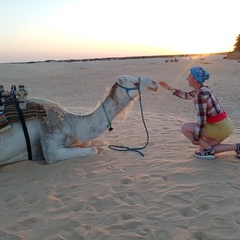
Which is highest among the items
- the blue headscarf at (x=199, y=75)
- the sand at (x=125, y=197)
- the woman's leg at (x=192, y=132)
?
the blue headscarf at (x=199, y=75)

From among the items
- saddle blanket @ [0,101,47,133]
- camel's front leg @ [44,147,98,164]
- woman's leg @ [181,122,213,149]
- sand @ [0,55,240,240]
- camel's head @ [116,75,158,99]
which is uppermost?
camel's head @ [116,75,158,99]

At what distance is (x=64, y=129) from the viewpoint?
558cm

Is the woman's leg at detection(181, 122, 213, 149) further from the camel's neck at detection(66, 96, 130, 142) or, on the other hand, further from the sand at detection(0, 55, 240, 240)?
the camel's neck at detection(66, 96, 130, 142)

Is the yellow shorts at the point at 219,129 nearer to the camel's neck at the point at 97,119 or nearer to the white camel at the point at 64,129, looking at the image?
the white camel at the point at 64,129

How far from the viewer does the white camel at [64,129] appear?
534cm

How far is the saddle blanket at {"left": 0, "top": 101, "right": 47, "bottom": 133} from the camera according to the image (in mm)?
5172

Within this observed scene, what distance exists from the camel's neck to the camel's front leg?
230 mm

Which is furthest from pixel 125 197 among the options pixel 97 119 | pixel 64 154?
pixel 97 119

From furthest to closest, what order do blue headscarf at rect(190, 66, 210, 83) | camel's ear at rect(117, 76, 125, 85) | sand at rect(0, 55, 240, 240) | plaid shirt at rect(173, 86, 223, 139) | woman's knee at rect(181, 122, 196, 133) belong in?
camel's ear at rect(117, 76, 125, 85)
woman's knee at rect(181, 122, 196, 133)
blue headscarf at rect(190, 66, 210, 83)
plaid shirt at rect(173, 86, 223, 139)
sand at rect(0, 55, 240, 240)

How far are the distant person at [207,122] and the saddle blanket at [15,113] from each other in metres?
2.42

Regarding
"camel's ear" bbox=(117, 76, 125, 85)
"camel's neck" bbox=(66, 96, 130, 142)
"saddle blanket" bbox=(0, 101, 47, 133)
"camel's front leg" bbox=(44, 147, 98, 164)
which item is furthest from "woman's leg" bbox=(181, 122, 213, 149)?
"saddle blanket" bbox=(0, 101, 47, 133)

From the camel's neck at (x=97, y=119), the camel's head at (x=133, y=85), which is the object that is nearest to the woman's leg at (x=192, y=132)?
the camel's head at (x=133, y=85)

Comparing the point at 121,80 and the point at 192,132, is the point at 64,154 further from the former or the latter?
the point at 192,132

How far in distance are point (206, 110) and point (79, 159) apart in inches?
86.2
